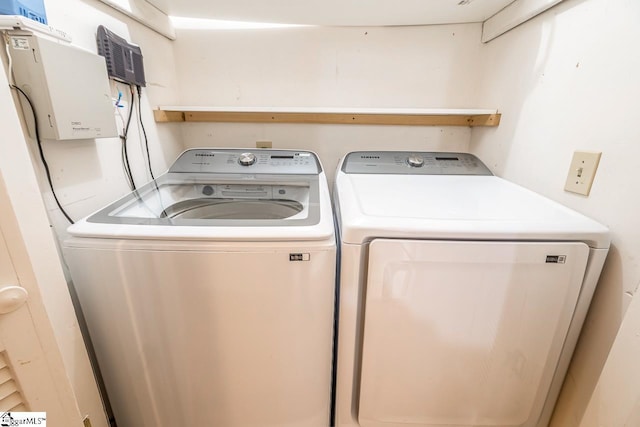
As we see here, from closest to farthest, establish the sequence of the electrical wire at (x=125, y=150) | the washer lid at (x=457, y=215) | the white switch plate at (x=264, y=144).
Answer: the washer lid at (x=457, y=215) < the electrical wire at (x=125, y=150) < the white switch plate at (x=264, y=144)

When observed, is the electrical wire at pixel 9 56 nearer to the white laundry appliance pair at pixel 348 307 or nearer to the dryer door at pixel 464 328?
the white laundry appliance pair at pixel 348 307

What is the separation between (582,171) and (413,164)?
2.08 ft

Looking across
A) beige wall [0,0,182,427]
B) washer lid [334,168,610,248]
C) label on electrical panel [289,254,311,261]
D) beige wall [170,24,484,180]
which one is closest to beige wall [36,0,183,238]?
beige wall [0,0,182,427]

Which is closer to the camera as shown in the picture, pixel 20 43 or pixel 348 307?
pixel 20 43

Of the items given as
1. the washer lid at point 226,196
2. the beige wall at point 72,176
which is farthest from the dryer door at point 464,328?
the beige wall at point 72,176

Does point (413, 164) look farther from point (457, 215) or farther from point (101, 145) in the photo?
point (101, 145)

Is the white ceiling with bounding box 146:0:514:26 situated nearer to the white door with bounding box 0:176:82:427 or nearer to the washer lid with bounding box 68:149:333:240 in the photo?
the washer lid with bounding box 68:149:333:240

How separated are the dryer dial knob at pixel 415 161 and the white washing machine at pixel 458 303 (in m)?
0.38

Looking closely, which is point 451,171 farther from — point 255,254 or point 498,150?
point 255,254

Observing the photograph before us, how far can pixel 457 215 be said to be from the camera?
0.79 meters

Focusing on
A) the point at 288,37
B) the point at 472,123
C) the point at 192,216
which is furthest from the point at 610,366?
the point at 288,37

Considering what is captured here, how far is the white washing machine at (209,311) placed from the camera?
0.74 m

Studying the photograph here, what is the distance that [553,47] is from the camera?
1003mm

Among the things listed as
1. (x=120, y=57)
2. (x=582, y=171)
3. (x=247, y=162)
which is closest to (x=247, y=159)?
(x=247, y=162)
